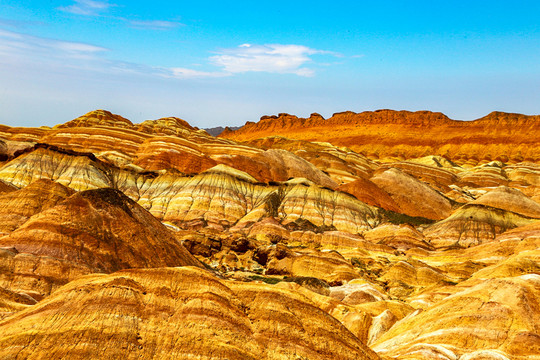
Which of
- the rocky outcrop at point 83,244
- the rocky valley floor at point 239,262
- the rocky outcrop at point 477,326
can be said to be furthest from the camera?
the rocky outcrop at point 83,244

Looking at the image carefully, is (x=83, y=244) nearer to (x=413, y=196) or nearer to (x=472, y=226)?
(x=472, y=226)

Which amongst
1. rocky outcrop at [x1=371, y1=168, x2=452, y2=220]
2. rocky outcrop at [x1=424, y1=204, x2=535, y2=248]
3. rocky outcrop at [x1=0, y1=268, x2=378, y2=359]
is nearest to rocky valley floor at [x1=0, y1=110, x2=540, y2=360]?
rocky outcrop at [x1=0, y1=268, x2=378, y2=359]

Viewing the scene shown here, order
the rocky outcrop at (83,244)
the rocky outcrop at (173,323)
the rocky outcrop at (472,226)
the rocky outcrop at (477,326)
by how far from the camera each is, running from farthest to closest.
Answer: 1. the rocky outcrop at (472,226)
2. the rocky outcrop at (83,244)
3. the rocky outcrop at (477,326)
4. the rocky outcrop at (173,323)

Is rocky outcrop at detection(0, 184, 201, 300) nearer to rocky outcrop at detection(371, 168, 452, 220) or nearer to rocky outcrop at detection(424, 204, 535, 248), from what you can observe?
rocky outcrop at detection(424, 204, 535, 248)

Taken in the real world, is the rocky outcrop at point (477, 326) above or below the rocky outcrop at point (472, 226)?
above

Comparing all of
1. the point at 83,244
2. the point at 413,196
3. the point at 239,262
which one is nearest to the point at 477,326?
the point at 83,244

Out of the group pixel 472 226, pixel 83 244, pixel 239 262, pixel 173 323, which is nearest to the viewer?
pixel 173 323

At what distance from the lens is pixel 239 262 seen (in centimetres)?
6844

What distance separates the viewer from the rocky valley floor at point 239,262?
875 inches

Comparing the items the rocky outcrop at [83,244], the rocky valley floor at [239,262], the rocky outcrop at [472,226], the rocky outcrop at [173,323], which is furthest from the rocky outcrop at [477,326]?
the rocky outcrop at [472,226]

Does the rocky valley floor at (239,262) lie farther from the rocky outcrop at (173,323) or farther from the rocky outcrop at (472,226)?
the rocky outcrop at (472,226)

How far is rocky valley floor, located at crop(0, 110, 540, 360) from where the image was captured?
72.9ft

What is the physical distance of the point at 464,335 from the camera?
3167 cm

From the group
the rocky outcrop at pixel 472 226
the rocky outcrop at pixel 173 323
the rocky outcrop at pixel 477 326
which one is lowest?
the rocky outcrop at pixel 472 226
